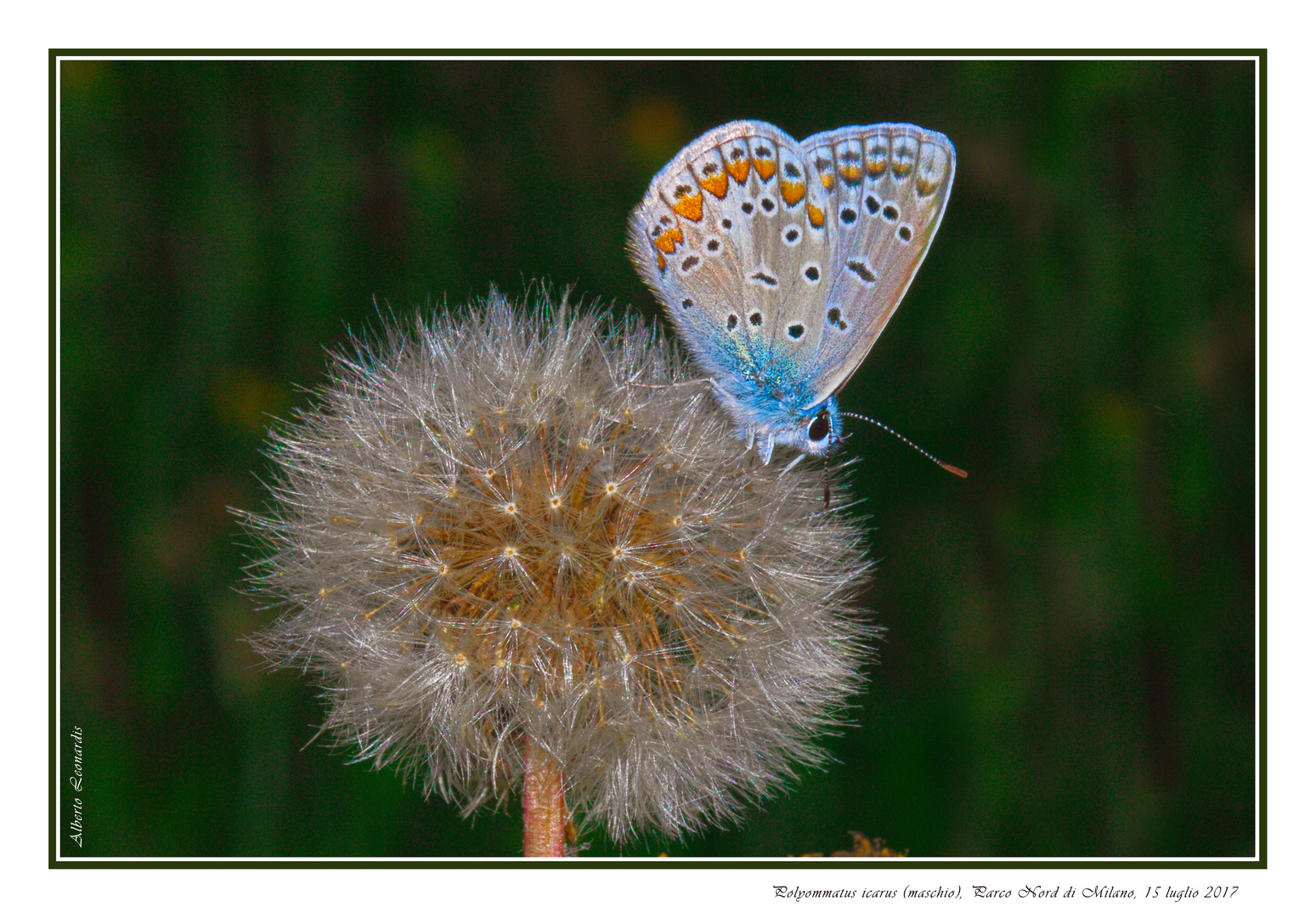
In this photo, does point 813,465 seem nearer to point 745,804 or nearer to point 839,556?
point 839,556

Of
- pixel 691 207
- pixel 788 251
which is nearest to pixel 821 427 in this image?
pixel 788 251

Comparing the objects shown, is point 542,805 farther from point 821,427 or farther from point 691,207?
point 691,207

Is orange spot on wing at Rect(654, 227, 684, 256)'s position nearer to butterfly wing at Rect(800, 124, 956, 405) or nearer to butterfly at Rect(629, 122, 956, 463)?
butterfly at Rect(629, 122, 956, 463)
